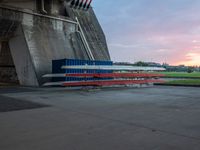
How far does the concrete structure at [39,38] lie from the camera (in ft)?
49.4

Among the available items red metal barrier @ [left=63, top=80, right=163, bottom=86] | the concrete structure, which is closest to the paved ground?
red metal barrier @ [left=63, top=80, right=163, bottom=86]

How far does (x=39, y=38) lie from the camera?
16047 millimetres

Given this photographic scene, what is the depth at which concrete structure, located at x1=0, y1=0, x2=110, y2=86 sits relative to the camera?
49.4 feet

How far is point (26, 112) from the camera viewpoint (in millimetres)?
6027

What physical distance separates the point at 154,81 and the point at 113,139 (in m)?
14.2

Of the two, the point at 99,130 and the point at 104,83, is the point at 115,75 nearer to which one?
the point at 104,83

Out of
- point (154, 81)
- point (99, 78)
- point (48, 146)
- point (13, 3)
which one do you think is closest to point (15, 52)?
point (13, 3)

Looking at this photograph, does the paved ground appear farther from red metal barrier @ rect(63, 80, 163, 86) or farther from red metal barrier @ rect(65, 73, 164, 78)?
red metal barrier @ rect(63, 80, 163, 86)

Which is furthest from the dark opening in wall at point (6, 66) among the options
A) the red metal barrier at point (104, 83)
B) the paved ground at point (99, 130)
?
the paved ground at point (99, 130)

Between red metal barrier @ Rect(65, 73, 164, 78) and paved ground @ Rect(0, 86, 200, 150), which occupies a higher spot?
red metal barrier @ Rect(65, 73, 164, 78)

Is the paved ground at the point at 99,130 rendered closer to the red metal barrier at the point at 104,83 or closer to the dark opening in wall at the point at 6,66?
the red metal barrier at the point at 104,83

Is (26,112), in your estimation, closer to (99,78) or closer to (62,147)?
(62,147)

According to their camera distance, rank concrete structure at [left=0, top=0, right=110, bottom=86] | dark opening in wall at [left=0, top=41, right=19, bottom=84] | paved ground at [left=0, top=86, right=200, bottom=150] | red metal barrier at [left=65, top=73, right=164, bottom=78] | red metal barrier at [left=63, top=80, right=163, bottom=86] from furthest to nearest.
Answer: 1. dark opening in wall at [left=0, top=41, right=19, bottom=84]
2. concrete structure at [left=0, top=0, right=110, bottom=86]
3. red metal barrier at [left=63, top=80, right=163, bottom=86]
4. red metal barrier at [left=65, top=73, right=164, bottom=78]
5. paved ground at [left=0, top=86, right=200, bottom=150]

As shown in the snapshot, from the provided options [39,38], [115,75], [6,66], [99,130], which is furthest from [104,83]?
[99,130]
